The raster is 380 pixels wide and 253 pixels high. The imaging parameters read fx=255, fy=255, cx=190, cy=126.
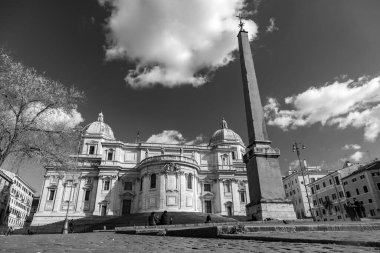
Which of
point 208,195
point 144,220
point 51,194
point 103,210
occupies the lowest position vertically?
point 144,220

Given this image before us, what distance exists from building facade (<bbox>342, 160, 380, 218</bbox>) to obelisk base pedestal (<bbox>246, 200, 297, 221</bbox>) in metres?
34.5

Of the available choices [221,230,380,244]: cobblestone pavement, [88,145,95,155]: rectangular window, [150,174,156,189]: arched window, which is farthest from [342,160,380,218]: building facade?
[88,145,95,155]: rectangular window

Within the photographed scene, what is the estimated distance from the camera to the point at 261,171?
12273mm

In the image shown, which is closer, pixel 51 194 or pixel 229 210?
pixel 51 194

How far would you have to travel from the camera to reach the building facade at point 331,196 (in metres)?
46.3

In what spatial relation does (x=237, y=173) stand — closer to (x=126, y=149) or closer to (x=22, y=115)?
(x=126, y=149)

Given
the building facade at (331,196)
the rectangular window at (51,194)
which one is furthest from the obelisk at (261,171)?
the rectangular window at (51,194)

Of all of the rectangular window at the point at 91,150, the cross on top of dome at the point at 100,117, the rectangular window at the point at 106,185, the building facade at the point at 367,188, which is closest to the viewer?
the building facade at the point at 367,188

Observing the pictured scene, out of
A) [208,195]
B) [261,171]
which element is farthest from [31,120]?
[208,195]

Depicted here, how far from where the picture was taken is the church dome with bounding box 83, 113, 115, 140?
5322 centimetres

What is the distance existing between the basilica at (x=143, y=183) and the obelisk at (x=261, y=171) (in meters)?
27.5

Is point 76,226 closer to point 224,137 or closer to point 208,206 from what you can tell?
point 208,206

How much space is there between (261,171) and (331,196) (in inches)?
1780

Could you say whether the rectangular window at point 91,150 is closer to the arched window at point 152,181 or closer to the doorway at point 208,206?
the arched window at point 152,181
